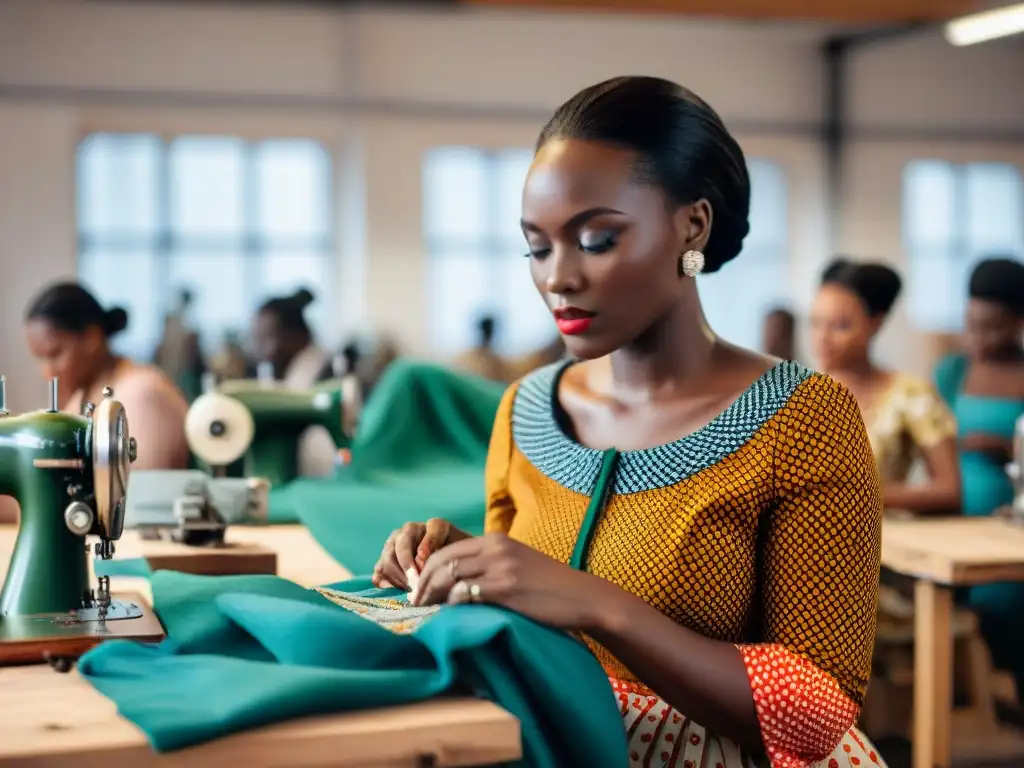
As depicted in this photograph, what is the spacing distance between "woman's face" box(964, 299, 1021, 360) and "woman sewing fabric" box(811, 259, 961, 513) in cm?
59

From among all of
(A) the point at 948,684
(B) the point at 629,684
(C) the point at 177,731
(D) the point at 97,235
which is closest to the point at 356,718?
(C) the point at 177,731

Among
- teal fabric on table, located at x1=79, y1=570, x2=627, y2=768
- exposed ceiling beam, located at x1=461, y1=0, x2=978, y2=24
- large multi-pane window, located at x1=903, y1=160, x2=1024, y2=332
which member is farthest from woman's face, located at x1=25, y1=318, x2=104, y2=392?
large multi-pane window, located at x1=903, y1=160, x2=1024, y2=332

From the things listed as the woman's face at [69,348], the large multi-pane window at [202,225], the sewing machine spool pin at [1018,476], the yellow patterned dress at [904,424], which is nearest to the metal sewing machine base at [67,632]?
the woman's face at [69,348]

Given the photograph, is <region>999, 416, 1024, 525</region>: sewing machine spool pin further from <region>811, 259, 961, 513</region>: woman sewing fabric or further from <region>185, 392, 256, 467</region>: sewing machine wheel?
<region>185, 392, 256, 467</region>: sewing machine wheel

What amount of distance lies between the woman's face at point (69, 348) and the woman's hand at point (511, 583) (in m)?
2.50

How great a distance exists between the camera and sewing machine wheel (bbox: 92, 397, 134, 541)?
1.50 meters

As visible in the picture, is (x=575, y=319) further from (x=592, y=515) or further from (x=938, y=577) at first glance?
(x=938, y=577)

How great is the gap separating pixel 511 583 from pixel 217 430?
1.81 m

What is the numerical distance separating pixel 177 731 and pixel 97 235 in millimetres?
Result: 7634

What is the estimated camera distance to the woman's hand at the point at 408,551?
1511 mm

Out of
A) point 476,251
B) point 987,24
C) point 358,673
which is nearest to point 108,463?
point 358,673

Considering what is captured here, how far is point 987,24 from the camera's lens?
736cm

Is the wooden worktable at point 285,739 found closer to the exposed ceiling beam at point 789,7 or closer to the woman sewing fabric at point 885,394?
the woman sewing fabric at point 885,394

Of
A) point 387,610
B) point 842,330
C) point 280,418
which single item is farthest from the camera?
point 842,330
